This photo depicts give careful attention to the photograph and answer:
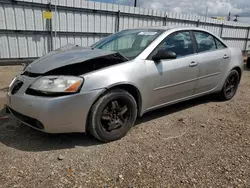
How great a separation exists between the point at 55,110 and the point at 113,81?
747 millimetres

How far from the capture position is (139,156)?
2.42 metres

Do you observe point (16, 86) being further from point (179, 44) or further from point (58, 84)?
point (179, 44)

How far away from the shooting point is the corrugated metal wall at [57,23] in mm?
7312

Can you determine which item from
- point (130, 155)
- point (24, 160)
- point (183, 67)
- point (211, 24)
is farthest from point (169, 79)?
point (211, 24)

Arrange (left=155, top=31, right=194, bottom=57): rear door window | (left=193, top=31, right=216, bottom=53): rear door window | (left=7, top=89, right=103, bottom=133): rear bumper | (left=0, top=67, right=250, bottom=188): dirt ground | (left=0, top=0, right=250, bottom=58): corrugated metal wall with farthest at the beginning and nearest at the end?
(left=0, top=0, right=250, bottom=58): corrugated metal wall < (left=193, top=31, right=216, bottom=53): rear door window < (left=155, top=31, right=194, bottom=57): rear door window < (left=7, top=89, right=103, bottom=133): rear bumper < (left=0, top=67, right=250, bottom=188): dirt ground

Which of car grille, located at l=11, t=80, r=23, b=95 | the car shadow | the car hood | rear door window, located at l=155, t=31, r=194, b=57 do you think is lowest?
the car shadow

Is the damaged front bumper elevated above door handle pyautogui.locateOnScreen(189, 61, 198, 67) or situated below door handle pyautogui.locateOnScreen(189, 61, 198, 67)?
below

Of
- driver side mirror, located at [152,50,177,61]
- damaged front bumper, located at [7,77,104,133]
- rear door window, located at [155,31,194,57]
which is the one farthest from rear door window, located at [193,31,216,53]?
damaged front bumper, located at [7,77,104,133]

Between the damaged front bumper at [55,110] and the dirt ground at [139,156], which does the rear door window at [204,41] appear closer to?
the dirt ground at [139,156]

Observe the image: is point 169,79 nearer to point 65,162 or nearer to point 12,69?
point 65,162

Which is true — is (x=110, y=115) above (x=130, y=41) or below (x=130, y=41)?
below

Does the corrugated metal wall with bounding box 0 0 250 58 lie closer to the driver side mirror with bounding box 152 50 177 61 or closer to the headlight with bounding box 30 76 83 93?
the headlight with bounding box 30 76 83 93

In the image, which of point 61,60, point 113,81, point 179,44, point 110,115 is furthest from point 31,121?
point 179,44

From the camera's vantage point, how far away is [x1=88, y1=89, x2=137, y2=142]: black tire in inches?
99.6
